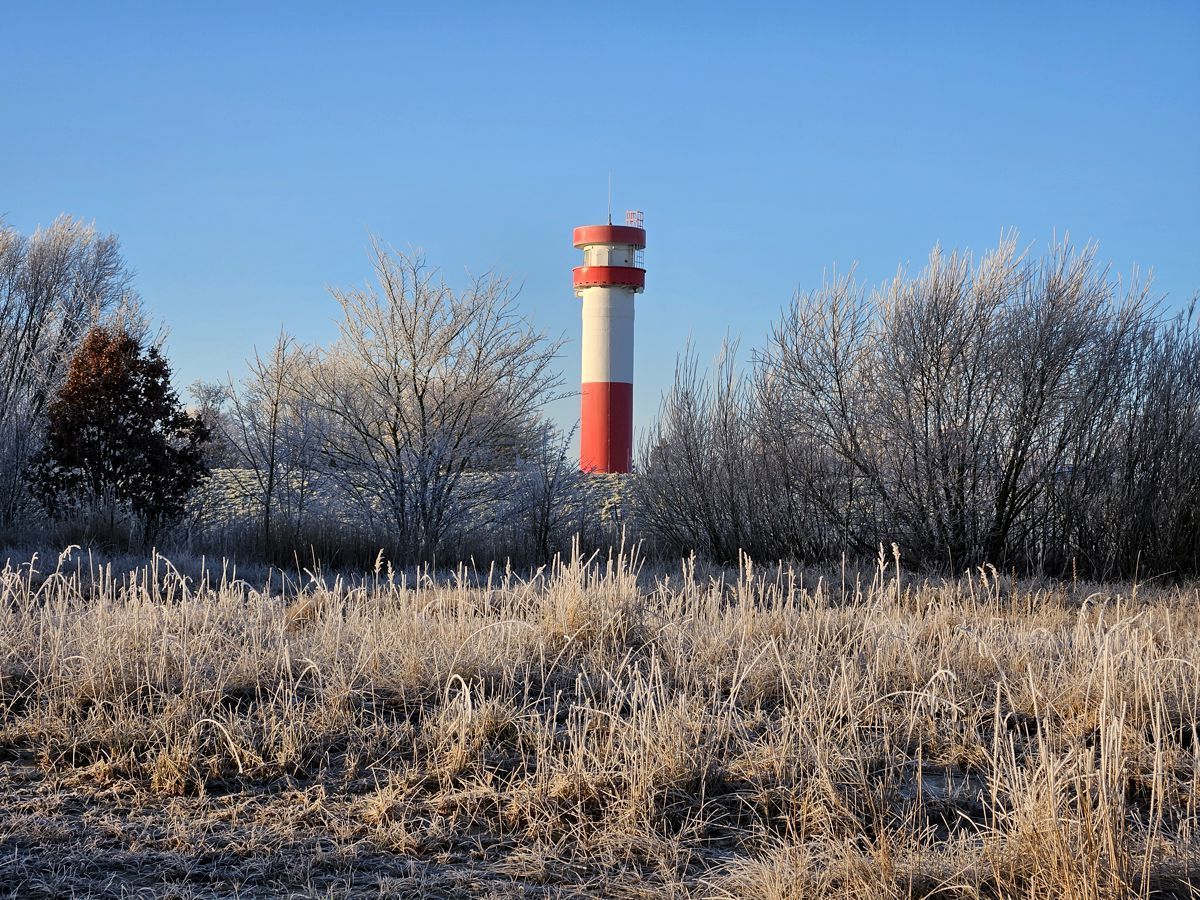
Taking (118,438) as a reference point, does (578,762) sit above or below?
below

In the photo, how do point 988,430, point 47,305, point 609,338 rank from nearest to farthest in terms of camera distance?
point 988,430
point 47,305
point 609,338

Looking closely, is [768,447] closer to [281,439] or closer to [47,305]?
[281,439]

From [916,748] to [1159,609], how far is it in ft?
16.3

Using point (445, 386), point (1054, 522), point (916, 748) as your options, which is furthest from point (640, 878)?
point (445, 386)

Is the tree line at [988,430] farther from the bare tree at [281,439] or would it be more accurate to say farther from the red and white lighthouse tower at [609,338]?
the red and white lighthouse tower at [609,338]

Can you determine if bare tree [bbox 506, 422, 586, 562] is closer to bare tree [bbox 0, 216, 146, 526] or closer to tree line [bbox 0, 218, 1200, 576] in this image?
tree line [bbox 0, 218, 1200, 576]

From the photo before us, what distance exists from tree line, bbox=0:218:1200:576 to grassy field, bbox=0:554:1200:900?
579cm

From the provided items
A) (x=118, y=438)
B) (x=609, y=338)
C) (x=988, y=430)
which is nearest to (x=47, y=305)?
(x=118, y=438)

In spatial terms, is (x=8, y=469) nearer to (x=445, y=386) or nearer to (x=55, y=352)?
(x=55, y=352)

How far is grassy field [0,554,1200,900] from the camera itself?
3.04 m

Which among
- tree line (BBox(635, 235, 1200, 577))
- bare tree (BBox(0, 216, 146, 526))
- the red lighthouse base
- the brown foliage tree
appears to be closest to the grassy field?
tree line (BBox(635, 235, 1200, 577))

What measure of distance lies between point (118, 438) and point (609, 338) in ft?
46.2

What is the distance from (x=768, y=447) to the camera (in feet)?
40.9

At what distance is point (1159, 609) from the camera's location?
8180 millimetres
